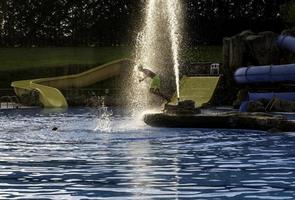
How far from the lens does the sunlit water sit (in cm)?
1033

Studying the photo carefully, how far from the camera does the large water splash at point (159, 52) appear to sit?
39.4 meters

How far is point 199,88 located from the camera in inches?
1409

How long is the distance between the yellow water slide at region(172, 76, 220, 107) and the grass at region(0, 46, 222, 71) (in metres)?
13.4

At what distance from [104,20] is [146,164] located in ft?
164

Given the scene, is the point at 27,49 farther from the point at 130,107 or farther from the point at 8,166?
the point at 8,166

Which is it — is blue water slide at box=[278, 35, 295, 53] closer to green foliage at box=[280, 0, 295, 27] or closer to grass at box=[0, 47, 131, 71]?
green foliage at box=[280, 0, 295, 27]

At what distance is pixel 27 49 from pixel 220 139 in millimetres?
43118

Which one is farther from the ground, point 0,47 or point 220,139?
point 0,47

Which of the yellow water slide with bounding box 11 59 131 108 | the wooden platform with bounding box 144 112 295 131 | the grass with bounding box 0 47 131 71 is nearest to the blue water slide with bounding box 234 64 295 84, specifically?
the wooden platform with bounding box 144 112 295 131

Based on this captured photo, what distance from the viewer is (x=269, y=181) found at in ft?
36.6

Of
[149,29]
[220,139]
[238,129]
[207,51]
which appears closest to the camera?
[220,139]

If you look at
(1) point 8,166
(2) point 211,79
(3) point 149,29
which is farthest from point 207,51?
(1) point 8,166

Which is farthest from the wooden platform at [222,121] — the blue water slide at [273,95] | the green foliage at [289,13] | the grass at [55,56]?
the grass at [55,56]

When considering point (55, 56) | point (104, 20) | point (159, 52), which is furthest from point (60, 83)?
point (104, 20)
